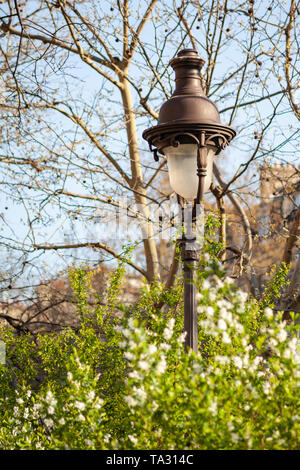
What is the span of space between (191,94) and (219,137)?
39 centimetres

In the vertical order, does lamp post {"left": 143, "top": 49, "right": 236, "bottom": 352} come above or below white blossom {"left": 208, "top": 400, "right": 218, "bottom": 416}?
above

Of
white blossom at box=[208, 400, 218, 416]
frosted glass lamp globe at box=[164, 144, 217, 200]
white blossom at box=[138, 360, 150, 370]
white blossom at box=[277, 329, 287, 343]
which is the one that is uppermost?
frosted glass lamp globe at box=[164, 144, 217, 200]

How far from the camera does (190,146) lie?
4.31 meters

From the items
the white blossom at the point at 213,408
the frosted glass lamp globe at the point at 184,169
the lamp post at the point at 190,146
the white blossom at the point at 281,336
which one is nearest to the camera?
the white blossom at the point at 213,408

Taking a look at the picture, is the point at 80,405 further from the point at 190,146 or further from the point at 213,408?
the point at 190,146

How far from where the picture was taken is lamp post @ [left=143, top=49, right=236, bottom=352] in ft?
13.7

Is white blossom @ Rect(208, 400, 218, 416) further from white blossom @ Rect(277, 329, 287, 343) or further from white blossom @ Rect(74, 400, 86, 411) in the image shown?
white blossom @ Rect(74, 400, 86, 411)

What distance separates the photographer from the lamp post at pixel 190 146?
4168 millimetres

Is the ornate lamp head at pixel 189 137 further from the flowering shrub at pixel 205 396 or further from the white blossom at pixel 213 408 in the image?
the white blossom at pixel 213 408

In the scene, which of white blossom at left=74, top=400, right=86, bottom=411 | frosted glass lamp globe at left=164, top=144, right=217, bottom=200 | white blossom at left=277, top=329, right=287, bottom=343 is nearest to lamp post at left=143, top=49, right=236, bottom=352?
frosted glass lamp globe at left=164, top=144, right=217, bottom=200

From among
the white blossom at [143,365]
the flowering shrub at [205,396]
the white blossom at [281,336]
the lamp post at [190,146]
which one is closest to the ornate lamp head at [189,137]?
the lamp post at [190,146]

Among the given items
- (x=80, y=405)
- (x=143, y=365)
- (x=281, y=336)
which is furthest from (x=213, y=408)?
(x=80, y=405)

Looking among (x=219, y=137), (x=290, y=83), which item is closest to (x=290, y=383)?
(x=219, y=137)
